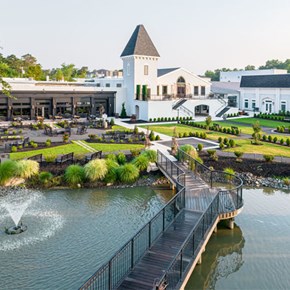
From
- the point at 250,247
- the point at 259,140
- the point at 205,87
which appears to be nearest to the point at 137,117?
the point at 205,87

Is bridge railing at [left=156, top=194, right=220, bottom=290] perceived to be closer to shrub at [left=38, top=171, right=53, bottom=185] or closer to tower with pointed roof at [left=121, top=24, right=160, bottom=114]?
shrub at [left=38, top=171, right=53, bottom=185]

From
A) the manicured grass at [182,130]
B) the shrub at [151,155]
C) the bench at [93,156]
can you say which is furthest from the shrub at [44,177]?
the manicured grass at [182,130]

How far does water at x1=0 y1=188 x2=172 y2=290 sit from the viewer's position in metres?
10.5

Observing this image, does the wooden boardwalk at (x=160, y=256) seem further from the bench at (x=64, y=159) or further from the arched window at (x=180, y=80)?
the arched window at (x=180, y=80)

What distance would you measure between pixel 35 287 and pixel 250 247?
7.21 meters

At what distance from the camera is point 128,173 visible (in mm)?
19547

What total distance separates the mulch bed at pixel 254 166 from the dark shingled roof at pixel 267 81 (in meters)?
32.7

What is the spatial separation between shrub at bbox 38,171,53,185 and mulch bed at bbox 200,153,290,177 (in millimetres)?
9489

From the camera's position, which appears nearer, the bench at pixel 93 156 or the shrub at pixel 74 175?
the shrub at pixel 74 175

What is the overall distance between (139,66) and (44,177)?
1191 inches

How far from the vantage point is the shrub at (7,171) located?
1864 cm

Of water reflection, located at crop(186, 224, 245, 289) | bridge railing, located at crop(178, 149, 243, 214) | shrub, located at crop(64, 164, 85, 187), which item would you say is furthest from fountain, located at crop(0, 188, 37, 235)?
bridge railing, located at crop(178, 149, 243, 214)

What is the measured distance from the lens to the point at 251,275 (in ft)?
35.7

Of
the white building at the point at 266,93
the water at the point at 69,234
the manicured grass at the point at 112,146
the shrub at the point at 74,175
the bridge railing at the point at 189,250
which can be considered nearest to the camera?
the bridge railing at the point at 189,250
